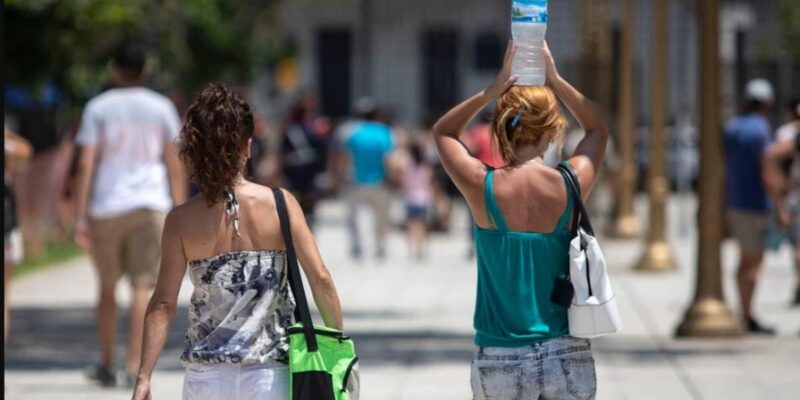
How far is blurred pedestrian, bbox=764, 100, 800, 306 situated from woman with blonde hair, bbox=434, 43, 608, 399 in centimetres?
756

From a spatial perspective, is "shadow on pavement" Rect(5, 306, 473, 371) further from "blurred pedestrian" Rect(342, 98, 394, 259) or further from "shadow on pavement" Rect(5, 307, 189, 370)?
"blurred pedestrian" Rect(342, 98, 394, 259)

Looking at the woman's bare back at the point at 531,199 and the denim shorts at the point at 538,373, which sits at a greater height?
the woman's bare back at the point at 531,199

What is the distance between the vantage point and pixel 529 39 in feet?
19.1

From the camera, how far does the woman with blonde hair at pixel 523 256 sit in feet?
18.4

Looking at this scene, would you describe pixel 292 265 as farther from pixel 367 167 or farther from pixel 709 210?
pixel 367 167

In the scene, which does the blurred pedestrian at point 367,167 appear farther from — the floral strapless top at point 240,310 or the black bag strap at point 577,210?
the floral strapless top at point 240,310

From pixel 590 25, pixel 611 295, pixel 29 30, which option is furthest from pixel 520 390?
pixel 590 25

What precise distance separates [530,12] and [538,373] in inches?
44.7

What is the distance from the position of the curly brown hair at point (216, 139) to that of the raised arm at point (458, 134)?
70 centimetres

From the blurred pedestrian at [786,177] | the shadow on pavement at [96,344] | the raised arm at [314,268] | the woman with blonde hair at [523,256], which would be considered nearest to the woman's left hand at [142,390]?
the raised arm at [314,268]

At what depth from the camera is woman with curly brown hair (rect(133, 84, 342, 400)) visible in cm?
540

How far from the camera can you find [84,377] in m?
11.0

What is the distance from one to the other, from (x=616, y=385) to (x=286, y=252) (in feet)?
18.3

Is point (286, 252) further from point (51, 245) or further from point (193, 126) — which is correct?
point (51, 245)
